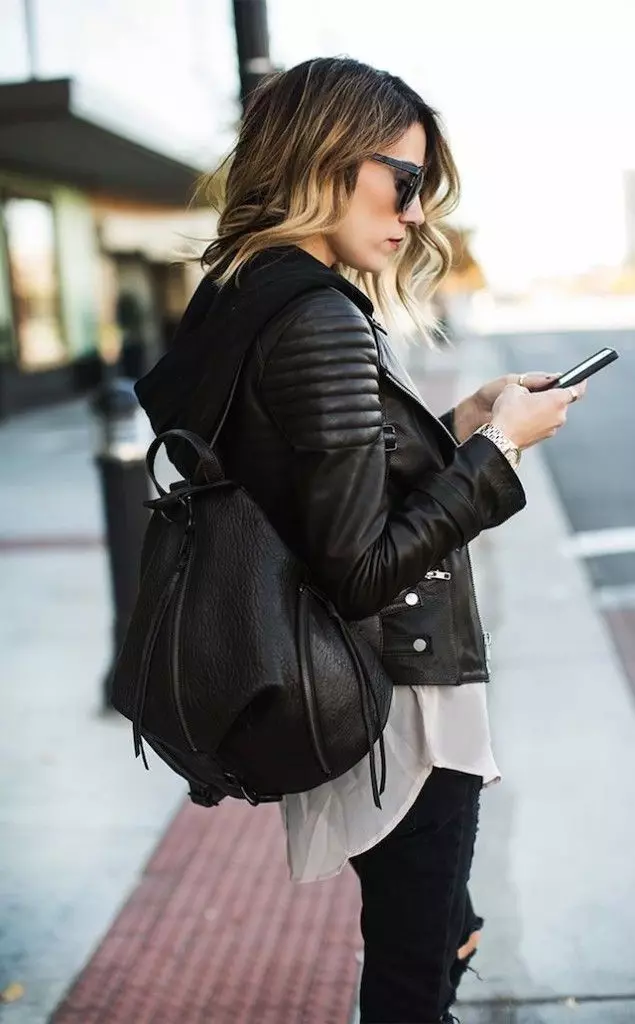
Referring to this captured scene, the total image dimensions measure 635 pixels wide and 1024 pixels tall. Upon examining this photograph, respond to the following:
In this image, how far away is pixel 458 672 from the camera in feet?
5.81

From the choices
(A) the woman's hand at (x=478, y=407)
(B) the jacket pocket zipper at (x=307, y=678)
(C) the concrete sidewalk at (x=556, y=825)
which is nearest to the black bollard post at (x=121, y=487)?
(C) the concrete sidewalk at (x=556, y=825)

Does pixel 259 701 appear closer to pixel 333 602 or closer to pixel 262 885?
pixel 333 602

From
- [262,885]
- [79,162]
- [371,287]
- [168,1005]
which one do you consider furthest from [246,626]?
[79,162]

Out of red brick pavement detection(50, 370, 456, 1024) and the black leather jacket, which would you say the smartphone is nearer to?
the black leather jacket

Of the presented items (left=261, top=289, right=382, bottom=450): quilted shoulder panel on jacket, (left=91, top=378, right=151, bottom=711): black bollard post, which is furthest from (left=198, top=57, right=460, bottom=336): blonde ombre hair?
(left=91, top=378, right=151, bottom=711): black bollard post

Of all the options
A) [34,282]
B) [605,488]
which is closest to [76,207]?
[34,282]

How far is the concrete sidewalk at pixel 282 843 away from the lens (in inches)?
107

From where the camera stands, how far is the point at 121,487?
4.67 m

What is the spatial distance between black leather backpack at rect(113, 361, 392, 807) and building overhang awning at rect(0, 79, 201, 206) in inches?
326

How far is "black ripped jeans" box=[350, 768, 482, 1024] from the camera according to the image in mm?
1804

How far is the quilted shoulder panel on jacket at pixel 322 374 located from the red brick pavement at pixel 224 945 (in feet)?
5.43

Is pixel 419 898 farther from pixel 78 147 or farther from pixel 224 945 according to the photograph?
pixel 78 147

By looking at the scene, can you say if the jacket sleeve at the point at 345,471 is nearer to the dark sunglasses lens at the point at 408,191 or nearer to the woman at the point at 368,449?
the woman at the point at 368,449

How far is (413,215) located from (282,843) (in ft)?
7.57
